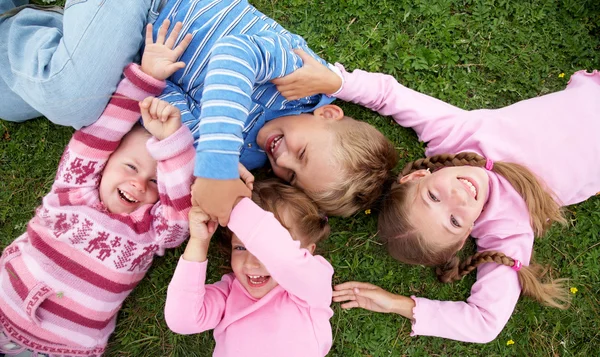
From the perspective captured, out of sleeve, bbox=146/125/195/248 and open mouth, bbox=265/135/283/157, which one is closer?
sleeve, bbox=146/125/195/248

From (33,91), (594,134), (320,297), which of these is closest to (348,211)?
(320,297)

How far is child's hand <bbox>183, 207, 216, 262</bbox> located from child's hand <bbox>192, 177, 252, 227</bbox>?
9cm

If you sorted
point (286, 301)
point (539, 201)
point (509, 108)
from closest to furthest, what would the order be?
point (286, 301) → point (539, 201) → point (509, 108)

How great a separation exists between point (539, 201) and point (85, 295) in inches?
116

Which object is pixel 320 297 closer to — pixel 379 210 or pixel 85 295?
pixel 379 210

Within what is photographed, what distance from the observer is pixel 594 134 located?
3.05 metres

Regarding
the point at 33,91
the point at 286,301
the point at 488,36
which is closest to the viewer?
the point at 33,91

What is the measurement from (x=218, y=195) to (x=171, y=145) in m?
0.52

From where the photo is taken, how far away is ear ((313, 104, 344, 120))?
2.83m

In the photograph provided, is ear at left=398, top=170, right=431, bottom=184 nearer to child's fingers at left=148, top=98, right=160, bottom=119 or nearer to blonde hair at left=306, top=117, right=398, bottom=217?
blonde hair at left=306, top=117, right=398, bottom=217

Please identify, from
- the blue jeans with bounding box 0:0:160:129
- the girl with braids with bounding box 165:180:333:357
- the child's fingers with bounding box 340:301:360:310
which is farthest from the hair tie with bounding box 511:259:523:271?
the blue jeans with bounding box 0:0:160:129

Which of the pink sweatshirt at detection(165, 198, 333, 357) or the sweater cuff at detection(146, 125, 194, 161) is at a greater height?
the sweater cuff at detection(146, 125, 194, 161)

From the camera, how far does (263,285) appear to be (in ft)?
9.00

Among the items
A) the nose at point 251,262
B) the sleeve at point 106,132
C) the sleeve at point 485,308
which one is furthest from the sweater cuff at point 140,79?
the sleeve at point 485,308
